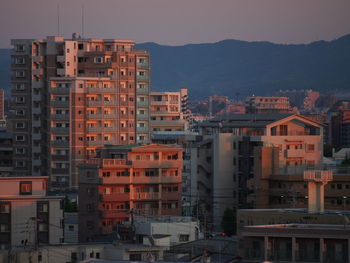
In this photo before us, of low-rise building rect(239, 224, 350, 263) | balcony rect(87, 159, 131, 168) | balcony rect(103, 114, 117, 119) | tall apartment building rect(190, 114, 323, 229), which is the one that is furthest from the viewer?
balcony rect(103, 114, 117, 119)

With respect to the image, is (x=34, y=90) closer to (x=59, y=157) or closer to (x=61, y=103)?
(x=61, y=103)

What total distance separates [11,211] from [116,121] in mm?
27183

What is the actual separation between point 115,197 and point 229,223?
3619mm

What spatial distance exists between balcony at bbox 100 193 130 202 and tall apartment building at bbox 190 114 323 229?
191 inches

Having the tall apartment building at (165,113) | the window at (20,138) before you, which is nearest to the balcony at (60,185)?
the window at (20,138)

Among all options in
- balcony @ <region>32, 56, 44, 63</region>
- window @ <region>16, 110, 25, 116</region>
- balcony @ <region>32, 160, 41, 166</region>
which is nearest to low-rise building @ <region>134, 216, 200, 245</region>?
balcony @ <region>32, 160, 41, 166</region>

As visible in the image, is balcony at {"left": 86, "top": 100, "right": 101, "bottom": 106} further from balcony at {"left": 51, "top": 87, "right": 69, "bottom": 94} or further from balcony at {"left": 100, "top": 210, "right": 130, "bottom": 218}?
balcony at {"left": 100, "top": 210, "right": 130, "bottom": 218}

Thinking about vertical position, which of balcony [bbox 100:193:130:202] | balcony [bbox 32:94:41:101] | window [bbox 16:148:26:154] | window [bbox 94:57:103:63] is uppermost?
window [bbox 94:57:103:63]

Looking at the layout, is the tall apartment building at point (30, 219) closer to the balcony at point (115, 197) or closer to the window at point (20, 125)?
the balcony at point (115, 197)

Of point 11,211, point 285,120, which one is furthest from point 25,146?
point 11,211

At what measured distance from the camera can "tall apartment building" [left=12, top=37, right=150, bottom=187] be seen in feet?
220

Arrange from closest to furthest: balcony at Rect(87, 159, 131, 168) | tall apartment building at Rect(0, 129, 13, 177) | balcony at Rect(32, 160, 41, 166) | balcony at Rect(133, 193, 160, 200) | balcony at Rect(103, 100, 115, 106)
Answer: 1. balcony at Rect(87, 159, 131, 168)
2. balcony at Rect(133, 193, 160, 200)
3. balcony at Rect(103, 100, 115, 106)
4. balcony at Rect(32, 160, 41, 166)
5. tall apartment building at Rect(0, 129, 13, 177)

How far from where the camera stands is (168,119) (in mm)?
81125

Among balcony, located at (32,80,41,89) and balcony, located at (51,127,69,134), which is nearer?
balcony, located at (51,127,69,134)
